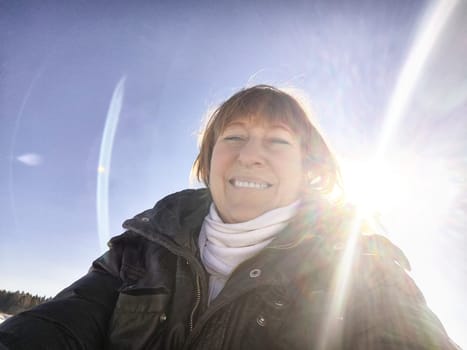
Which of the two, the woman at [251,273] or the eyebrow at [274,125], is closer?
the woman at [251,273]

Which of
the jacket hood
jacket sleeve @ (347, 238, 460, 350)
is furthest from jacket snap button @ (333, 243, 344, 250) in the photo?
the jacket hood

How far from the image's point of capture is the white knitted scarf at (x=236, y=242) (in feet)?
6.73

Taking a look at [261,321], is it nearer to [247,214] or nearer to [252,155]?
[247,214]

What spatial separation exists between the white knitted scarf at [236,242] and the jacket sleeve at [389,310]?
687 millimetres

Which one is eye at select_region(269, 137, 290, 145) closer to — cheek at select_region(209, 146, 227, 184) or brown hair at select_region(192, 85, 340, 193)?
brown hair at select_region(192, 85, 340, 193)

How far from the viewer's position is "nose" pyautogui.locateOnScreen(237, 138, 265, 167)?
2256mm

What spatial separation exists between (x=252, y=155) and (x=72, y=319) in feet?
5.09

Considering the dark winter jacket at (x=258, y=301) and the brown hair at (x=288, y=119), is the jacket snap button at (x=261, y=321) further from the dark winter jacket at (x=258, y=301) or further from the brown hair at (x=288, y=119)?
the brown hair at (x=288, y=119)

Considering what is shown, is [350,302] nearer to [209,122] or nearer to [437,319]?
[437,319]

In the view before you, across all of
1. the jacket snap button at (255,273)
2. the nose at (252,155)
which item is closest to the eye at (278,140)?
the nose at (252,155)

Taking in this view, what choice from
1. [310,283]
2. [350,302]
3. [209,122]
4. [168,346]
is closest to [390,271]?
[350,302]

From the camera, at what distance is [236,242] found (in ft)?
6.91

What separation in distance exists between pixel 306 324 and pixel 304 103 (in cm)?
199

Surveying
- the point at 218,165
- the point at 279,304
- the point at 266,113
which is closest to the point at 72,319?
the point at 279,304
